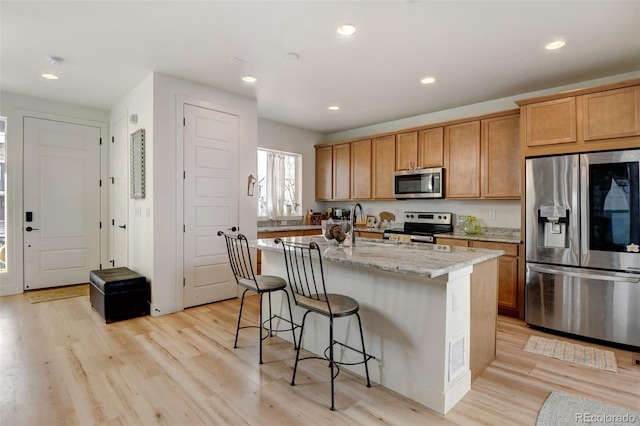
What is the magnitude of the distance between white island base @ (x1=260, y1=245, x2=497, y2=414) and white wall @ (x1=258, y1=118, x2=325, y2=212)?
357 centimetres

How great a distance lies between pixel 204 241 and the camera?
410cm

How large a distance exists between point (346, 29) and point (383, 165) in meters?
2.89

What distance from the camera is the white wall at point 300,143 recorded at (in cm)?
561

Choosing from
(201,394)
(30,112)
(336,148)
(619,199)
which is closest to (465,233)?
(619,199)

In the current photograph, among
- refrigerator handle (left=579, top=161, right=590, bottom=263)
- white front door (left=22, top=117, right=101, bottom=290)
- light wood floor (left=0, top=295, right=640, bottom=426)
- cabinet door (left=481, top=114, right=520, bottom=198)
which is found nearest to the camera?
light wood floor (left=0, top=295, right=640, bottom=426)

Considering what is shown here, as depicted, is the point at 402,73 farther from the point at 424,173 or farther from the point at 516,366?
the point at 516,366

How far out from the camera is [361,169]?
18.5ft

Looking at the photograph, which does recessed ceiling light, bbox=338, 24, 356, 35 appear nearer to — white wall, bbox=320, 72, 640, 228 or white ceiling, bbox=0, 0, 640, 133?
white ceiling, bbox=0, 0, 640, 133

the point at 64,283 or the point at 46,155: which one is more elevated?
the point at 46,155

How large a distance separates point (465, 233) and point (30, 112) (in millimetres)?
6126

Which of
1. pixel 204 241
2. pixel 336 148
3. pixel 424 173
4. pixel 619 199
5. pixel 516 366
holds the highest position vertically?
pixel 336 148

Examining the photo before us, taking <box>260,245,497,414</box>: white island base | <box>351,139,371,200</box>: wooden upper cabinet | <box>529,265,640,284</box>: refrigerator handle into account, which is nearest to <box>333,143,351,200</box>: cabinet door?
<box>351,139,371,200</box>: wooden upper cabinet

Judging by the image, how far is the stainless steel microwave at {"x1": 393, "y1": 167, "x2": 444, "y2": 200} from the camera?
4.66 meters

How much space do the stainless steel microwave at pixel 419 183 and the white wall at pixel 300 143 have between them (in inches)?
69.9
